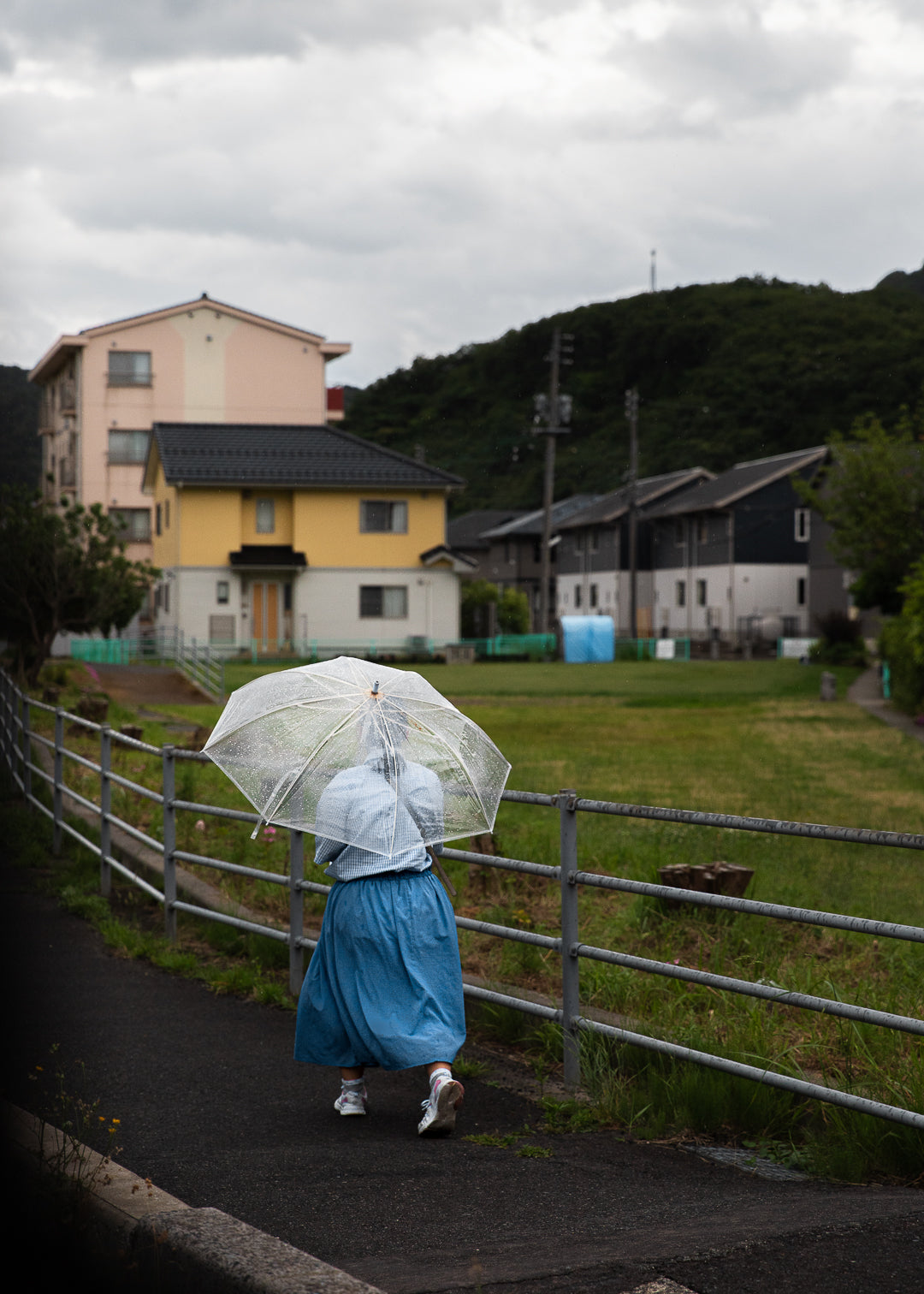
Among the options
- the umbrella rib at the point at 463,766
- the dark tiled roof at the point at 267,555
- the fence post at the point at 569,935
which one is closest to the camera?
the umbrella rib at the point at 463,766

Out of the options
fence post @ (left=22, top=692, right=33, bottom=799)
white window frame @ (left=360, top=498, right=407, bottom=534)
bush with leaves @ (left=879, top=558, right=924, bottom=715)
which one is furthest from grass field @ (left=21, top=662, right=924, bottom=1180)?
white window frame @ (left=360, top=498, right=407, bottom=534)

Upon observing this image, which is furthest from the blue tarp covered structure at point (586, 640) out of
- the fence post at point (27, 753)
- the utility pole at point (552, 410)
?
the fence post at point (27, 753)

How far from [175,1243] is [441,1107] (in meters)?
1.37

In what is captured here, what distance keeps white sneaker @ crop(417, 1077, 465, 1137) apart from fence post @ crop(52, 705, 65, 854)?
219 inches

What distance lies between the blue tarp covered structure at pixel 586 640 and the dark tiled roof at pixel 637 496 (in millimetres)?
14273

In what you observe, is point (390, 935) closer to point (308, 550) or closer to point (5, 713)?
point (5, 713)

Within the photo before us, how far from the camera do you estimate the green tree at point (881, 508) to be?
39.7 m

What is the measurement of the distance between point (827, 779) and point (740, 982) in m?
11.3

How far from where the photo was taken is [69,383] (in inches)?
2014

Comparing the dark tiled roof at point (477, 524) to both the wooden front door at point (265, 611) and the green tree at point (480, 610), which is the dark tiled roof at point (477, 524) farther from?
the wooden front door at point (265, 611)

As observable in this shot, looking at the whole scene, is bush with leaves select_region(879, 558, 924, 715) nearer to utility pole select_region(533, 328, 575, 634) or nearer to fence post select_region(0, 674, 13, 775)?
fence post select_region(0, 674, 13, 775)

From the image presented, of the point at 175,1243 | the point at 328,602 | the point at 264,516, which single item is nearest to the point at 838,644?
the point at 328,602

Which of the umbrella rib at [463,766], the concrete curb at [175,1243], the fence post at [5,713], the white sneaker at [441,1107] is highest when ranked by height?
the umbrella rib at [463,766]

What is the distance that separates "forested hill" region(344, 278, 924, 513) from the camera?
51.5 metres
